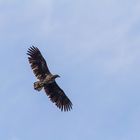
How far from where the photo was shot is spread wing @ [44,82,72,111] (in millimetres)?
61812

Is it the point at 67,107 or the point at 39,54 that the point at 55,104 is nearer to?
the point at 67,107

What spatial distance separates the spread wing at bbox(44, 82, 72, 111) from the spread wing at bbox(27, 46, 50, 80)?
59.3 inches

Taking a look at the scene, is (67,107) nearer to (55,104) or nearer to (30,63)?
(55,104)

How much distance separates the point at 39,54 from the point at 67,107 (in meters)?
6.10

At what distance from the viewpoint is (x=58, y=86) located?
62.2 meters

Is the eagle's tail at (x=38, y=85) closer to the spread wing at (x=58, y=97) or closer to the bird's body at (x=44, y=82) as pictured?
the bird's body at (x=44, y=82)

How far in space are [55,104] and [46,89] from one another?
2.06 metres

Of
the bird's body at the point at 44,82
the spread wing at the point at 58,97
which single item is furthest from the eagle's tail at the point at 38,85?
the spread wing at the point at 58,97

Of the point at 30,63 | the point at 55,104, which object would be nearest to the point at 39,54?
the point at 30,63

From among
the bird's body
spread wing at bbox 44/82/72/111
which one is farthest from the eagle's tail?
spread wing at bbox 44/82/72/111

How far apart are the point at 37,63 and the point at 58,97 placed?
13.8 ft

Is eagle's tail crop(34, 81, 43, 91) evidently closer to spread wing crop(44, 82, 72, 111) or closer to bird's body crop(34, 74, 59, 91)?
bird's body crop(34, 74, 59, 91)

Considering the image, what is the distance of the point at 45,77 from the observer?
2400 inches

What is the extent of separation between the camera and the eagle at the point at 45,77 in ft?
199
